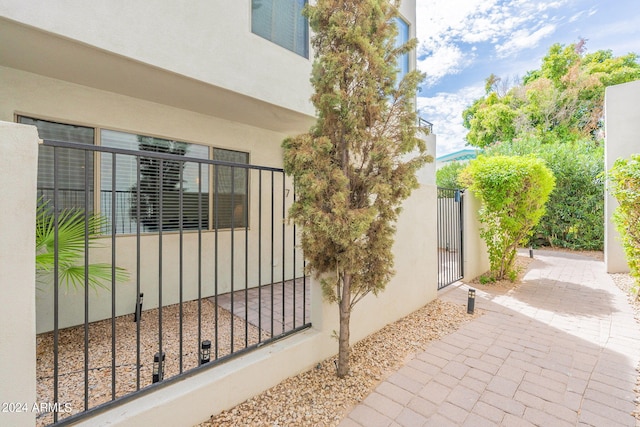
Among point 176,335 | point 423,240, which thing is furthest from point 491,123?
point 176,335

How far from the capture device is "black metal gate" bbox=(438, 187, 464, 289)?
6.86 metres

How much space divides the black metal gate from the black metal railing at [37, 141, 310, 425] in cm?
366

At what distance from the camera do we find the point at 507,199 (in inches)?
262

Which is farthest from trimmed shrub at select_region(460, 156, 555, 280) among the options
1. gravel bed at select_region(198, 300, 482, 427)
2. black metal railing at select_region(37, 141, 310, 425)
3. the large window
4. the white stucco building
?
the large window

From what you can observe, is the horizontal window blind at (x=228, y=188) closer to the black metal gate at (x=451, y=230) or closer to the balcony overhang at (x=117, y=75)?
the balcony overhang at (x=117, y=75)

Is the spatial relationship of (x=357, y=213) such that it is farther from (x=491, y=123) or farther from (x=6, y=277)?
(x=491, y=123)

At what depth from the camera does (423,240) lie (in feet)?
Answer: 17.3

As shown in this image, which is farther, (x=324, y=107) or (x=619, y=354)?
(x=619, y=354)

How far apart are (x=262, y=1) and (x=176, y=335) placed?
5.88 meters

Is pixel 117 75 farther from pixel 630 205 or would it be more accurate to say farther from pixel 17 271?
pixel 630 205

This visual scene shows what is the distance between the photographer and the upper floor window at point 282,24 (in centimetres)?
500

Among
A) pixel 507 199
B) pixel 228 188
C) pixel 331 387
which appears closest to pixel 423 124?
pixel 507 199

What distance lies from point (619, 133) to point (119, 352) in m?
12.8

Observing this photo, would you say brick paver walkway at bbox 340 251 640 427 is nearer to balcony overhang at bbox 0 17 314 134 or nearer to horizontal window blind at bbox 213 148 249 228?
horizontal window blind at bbox 213 148 249 228
